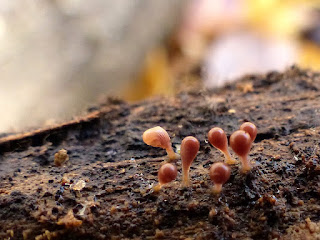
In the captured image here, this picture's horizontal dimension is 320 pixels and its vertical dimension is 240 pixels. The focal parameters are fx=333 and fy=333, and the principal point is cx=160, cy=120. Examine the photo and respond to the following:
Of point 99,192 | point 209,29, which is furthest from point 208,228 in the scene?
point 209,29

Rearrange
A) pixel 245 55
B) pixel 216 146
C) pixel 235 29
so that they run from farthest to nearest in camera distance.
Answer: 1. pixel 235 29
2. pixel 245 55
3. pixel 216 146

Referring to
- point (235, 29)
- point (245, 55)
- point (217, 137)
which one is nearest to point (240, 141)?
point (217, 137)

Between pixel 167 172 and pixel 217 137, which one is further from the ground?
pixel 217 137

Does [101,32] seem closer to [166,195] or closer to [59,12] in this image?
[59,12]

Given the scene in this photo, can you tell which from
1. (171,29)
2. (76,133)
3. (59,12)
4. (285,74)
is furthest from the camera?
(171,29)

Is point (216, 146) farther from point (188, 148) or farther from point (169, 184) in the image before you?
point (169, 184)

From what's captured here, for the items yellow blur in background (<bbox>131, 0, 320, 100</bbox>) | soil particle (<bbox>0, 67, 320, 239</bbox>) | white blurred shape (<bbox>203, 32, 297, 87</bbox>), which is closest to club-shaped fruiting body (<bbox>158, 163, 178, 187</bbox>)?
soil particle (<bbox>0, 67, 320, 239</bbox>)
